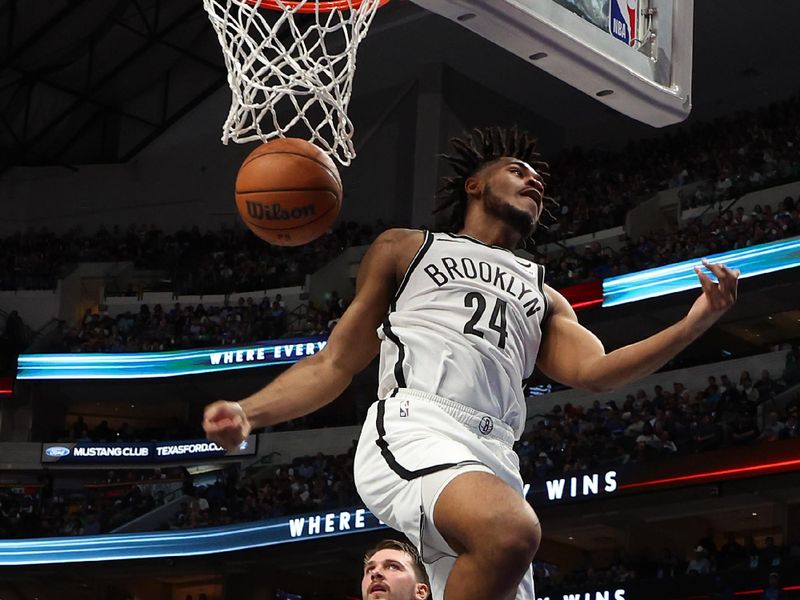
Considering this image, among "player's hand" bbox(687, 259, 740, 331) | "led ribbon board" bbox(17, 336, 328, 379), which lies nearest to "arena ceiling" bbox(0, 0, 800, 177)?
"led ribbon board" bbox(17, 336, 328, 379)

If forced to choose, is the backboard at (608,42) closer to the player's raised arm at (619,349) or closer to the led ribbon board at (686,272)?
the player's raised arm at (619,349)

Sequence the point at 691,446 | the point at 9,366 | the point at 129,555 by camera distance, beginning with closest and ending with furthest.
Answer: the point at 691,446, the point at 129,555, the point at 9,366

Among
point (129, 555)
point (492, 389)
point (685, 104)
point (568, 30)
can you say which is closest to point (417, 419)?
point (492, 389)

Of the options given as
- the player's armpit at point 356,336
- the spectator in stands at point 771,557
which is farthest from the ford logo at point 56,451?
the player's armpit at point 356,336

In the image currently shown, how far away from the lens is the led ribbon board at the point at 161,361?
20078 mm

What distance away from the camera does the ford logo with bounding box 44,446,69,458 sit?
2168cm

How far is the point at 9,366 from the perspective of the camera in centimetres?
2184

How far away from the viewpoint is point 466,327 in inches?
120

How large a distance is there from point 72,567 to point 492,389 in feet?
56.5

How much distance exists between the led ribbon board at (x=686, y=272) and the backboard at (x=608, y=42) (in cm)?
1108

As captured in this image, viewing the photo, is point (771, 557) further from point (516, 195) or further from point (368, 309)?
point (368, 309)

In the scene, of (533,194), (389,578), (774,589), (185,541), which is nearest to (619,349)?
(533,194)

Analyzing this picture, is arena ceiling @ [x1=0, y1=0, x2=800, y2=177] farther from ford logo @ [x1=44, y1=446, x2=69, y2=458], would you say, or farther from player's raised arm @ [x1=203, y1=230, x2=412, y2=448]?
player's raised arm @ [x1=203, y1=230, x2=412, y2=448]

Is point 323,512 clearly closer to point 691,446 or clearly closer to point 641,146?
point 691,446
